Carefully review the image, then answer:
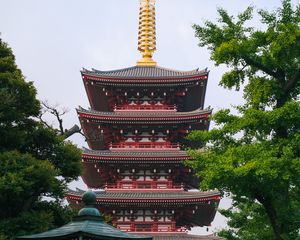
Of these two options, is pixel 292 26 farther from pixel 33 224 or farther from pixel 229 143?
pixel 33 224

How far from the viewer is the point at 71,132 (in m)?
27.6

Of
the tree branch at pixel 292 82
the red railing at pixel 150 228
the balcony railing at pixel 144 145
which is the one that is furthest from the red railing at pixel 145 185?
the tree branch at pixel 292 82

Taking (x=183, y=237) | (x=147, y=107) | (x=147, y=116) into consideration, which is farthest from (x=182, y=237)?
(x=147, y=107)

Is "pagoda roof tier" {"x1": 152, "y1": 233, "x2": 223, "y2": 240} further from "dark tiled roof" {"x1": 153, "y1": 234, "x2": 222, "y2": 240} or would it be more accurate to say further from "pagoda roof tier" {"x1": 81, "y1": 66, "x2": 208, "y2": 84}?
"pagoda roof tier" {"x1": 81, "y1": 66, "x2": 208, "y2": 84}

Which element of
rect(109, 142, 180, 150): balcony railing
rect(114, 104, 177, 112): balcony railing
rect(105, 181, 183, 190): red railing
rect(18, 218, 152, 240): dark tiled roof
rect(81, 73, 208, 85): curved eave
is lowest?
rect(18, 218, 152, 240): dark tiled roof

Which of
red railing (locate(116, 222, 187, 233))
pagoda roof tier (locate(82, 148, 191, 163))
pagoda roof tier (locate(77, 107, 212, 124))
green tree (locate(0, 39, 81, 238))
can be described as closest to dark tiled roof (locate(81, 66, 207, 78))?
pagoda roof tier (locate(77, 107, 212, 124))

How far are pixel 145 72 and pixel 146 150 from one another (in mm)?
6438

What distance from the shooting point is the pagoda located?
32688 mm

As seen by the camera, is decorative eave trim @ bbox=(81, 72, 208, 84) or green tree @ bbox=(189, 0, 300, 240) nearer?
green tree @ bbox=(189, 0, 300, 240)

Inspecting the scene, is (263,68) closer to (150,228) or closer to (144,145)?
(150,228)

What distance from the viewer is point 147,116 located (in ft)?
114

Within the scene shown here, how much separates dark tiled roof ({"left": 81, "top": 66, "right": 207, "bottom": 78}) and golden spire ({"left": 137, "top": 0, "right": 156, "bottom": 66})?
1.79 metres

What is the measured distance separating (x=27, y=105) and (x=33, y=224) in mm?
4477

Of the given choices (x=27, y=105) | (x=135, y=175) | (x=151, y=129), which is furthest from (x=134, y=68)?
(x=27, y=105)
